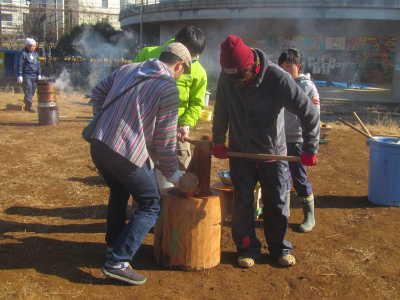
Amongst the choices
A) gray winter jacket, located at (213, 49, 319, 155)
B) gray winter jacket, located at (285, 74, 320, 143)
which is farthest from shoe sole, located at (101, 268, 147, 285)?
gray winter jacket, located at (285, 74, 320, 143)

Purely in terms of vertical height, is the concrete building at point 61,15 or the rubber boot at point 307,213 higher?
the concrete building at point 61,15

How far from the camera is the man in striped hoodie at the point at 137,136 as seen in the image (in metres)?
2.98

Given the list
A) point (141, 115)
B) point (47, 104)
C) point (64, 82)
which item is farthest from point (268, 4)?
point (141, 115)

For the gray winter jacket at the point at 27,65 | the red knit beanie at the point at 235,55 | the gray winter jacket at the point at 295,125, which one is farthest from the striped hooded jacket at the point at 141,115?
the gray winter jacket at the point at 27,65

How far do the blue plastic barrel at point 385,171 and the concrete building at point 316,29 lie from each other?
17088 millimetres

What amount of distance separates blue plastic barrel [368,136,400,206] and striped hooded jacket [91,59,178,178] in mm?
2976

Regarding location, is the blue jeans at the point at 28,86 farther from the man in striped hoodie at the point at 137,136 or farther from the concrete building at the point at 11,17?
the concrete building at the point at 11,17

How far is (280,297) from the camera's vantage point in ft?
10.7

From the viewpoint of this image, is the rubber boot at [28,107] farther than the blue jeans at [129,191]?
Yes

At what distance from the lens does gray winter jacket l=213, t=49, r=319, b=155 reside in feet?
11.0

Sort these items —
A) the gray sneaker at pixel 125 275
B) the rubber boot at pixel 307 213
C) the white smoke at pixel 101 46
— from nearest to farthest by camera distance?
the gray sneaker at pixel 125 275 → the rubber boot at pixel 307 213 → the white smoke at pixel 101 46

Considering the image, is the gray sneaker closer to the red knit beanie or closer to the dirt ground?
the dirt ground

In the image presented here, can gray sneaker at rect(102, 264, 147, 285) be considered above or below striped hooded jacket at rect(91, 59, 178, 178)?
below

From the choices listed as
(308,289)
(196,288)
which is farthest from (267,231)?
(196,288)
